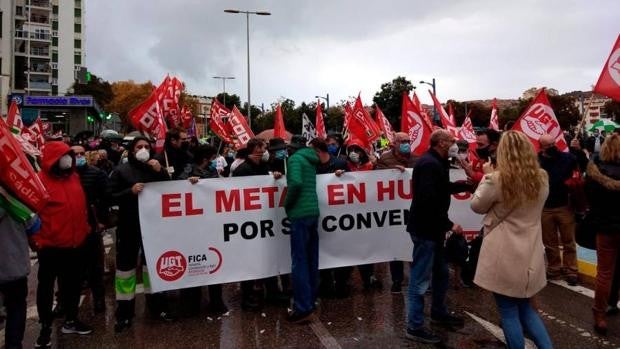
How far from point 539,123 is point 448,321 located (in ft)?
11.5

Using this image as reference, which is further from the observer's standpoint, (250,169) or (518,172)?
(250,169)

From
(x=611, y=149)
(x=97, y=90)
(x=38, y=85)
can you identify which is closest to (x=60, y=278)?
(x=611, y=149)

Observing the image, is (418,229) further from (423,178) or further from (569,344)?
(569,344)

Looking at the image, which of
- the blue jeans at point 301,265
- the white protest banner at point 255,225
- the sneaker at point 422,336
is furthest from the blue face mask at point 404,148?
the sneaker at point 422,336

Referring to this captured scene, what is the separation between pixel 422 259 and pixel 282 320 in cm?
163

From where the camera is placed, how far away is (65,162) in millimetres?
4809

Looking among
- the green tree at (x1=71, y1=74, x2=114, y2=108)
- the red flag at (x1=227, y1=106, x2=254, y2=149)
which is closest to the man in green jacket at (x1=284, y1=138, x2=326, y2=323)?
the red flag at (x1=227, y1=106, x2=254, y2=149)

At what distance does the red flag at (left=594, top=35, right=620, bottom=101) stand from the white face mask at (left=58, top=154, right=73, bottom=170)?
5709 millimetres

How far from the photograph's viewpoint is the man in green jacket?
17.1ft

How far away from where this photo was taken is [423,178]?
461cm

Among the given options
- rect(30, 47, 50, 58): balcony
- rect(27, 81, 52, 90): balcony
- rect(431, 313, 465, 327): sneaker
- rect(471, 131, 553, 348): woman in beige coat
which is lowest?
rect(431, 313, 465, 327): sneaker

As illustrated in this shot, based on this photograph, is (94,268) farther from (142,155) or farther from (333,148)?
(333,148)

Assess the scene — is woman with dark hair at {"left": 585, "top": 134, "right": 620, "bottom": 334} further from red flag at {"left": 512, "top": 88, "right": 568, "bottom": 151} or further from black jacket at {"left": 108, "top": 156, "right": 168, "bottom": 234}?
black jacket at {"left": 108, "top": 156, "right": 168, "bottom": 234}

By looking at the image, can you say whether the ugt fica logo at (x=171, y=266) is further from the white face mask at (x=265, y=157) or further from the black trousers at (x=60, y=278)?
the white face mask at (x=265, y=157)
